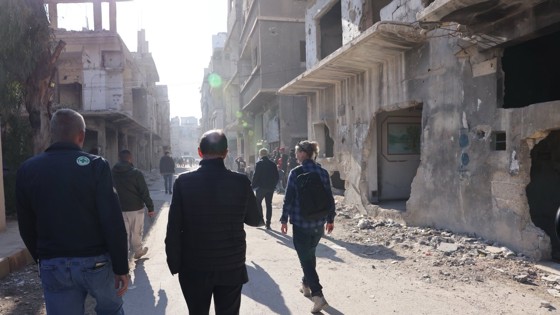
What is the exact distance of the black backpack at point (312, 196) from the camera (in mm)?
3855

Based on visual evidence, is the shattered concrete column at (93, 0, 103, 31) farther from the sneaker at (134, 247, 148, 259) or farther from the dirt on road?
the dirt on road

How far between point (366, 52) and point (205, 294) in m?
6.56

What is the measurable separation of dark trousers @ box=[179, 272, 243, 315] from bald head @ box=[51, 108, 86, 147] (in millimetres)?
1110

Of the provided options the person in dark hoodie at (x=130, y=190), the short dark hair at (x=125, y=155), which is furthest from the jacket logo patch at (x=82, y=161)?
the short dark hair at (x=125, y=155)

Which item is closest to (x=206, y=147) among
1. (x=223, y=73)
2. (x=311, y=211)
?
(x=311, y=211)

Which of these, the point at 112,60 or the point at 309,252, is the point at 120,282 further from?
the point at 112,60

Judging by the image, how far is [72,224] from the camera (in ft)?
7.32

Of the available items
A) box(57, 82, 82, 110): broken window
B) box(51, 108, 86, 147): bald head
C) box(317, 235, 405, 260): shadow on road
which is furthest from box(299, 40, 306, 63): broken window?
box(51, 108, 86, 147): bald head

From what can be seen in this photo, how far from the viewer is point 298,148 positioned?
4.16 metres

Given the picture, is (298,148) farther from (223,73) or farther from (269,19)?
(223,73)

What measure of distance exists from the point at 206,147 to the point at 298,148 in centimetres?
177

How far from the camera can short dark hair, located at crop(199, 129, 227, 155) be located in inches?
99.8

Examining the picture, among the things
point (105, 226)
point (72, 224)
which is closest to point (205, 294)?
point (105, 226)

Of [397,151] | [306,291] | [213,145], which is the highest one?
[213,145]
